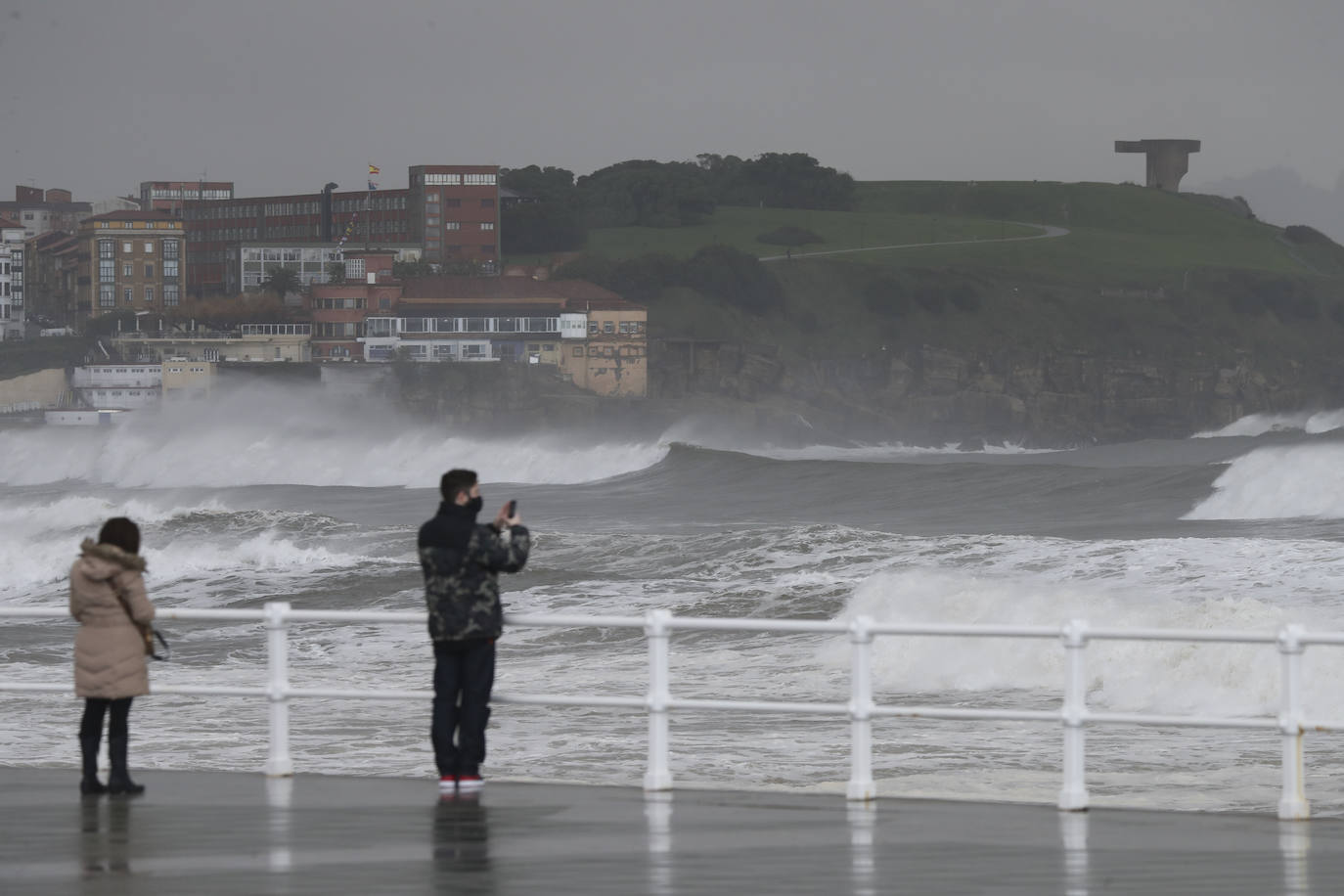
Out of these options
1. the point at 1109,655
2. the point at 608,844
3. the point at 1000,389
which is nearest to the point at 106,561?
the point at 608,844

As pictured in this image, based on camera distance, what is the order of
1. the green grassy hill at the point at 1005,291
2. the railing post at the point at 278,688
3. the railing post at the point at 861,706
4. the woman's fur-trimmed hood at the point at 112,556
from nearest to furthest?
the railing post at the point at 861,706
the woman's fur-trimmed hood at the point at 112,556
the railing post at the point at 278,688
the green grassy hill at the point at 1005,291

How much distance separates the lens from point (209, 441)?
101 m

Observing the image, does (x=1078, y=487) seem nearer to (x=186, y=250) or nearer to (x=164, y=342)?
(x=164, y=342)

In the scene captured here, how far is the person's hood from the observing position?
312 inches

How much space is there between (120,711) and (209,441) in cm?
9528

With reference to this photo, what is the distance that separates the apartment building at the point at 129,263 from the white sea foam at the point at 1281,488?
120 m

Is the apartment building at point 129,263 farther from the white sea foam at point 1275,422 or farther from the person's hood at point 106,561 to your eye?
the person's hood at point 106,561

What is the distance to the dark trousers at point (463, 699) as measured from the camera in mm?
8141

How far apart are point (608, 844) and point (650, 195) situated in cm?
16901

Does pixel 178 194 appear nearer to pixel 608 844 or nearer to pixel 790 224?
pixel 790 224

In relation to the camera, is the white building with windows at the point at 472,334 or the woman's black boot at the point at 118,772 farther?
the white building with windows at the point at 472,334

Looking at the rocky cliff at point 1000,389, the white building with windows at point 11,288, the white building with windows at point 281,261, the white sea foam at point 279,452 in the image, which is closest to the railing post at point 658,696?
the white sea foam at point 279,452

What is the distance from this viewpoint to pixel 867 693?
7.70m

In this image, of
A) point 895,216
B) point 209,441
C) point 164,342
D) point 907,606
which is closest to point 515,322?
point 164,342
